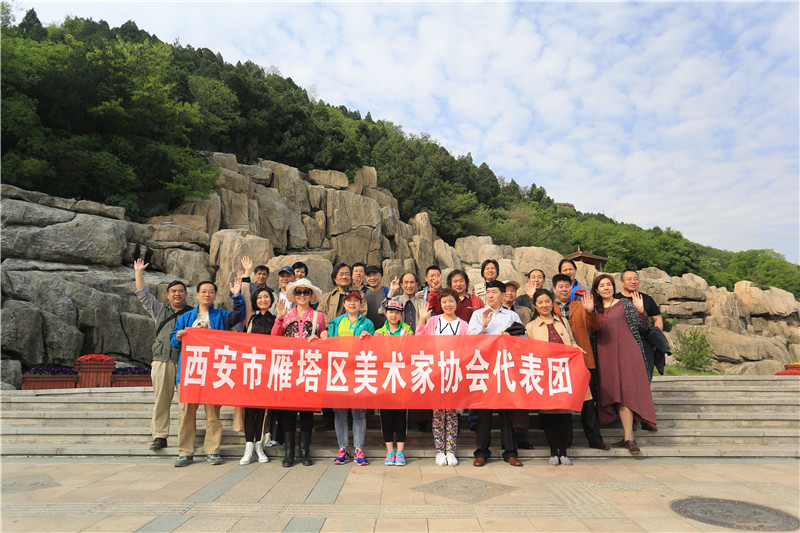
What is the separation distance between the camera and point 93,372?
997 cm

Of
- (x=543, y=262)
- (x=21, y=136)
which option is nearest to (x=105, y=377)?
(x=21, y=136)

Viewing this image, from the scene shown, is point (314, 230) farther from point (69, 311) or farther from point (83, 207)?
point (69, 311)

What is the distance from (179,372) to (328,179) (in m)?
28.5

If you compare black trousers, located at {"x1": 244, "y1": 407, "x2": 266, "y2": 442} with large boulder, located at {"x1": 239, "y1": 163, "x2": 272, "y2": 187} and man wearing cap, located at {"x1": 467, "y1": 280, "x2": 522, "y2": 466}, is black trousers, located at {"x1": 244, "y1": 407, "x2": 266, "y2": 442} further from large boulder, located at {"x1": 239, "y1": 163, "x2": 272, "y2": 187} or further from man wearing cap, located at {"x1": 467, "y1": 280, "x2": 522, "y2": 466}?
large boulder, located at {"x1": 239, "y1": 163, "x2": 272, "y2": 187}

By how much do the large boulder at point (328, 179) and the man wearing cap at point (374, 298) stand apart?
2738cm

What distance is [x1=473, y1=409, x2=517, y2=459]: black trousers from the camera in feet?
16.5

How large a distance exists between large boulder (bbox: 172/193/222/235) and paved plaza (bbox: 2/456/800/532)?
762 inches

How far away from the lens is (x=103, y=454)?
5484 mm

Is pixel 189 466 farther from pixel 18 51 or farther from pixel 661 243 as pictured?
pixel 661 243

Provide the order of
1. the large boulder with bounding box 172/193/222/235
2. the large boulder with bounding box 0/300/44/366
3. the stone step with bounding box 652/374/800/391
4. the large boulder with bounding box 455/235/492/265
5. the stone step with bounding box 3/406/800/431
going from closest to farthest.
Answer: the stone step with bounding box 3/406/800/431
the stone step with bounding box 652/374/800/391
the large boulder with bounding box 0/300/44/366
the large boulder with bounding box 172/193/222/235
the large boulder with bounding box 455/235/492/265

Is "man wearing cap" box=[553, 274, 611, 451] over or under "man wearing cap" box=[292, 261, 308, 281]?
under

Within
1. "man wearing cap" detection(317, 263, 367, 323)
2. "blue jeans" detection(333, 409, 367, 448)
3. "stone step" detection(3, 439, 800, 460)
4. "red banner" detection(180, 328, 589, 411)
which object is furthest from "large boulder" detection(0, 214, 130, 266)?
"blue jeans" detection(333, 409, 367, 448)

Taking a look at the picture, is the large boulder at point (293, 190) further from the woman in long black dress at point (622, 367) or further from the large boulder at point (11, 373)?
the woman in long black dress at point (622, 367)

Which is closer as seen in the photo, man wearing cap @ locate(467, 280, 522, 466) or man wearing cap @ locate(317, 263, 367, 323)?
man wearing cap @ locate(467, 280, 522, 466)
